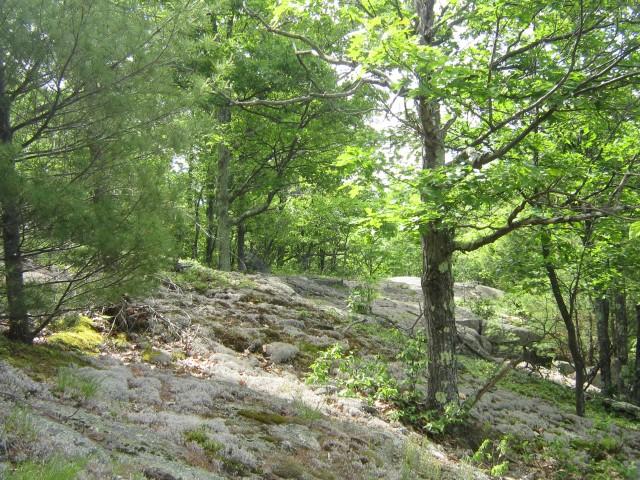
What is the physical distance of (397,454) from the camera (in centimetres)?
688

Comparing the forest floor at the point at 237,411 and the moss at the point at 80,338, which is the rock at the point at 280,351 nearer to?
the forest floor at the point at 237,411

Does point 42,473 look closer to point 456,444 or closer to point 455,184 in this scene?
point 455,184

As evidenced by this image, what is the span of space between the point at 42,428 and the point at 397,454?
15.6ft

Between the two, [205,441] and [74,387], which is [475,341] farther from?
[74,387]

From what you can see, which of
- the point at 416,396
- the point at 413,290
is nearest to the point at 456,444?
the point at 416,396

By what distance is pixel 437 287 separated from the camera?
27.9 feet

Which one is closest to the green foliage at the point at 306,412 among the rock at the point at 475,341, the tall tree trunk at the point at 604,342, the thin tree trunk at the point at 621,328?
the rock at the point at 475,341

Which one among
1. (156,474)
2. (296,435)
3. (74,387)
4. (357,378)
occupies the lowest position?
(296,435)

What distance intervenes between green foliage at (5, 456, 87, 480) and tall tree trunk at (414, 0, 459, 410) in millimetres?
6288

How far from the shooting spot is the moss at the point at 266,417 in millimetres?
6551

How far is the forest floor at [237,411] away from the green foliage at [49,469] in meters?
0.01

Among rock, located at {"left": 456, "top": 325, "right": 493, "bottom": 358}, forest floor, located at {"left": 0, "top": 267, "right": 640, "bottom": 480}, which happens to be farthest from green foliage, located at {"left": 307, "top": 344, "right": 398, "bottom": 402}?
rock, located at {"left": 456, "top": 325, "right": 493, "bottom": 358}

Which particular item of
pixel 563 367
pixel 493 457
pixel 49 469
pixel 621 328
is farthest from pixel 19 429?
pixel 563 367

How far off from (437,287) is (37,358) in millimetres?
6239
